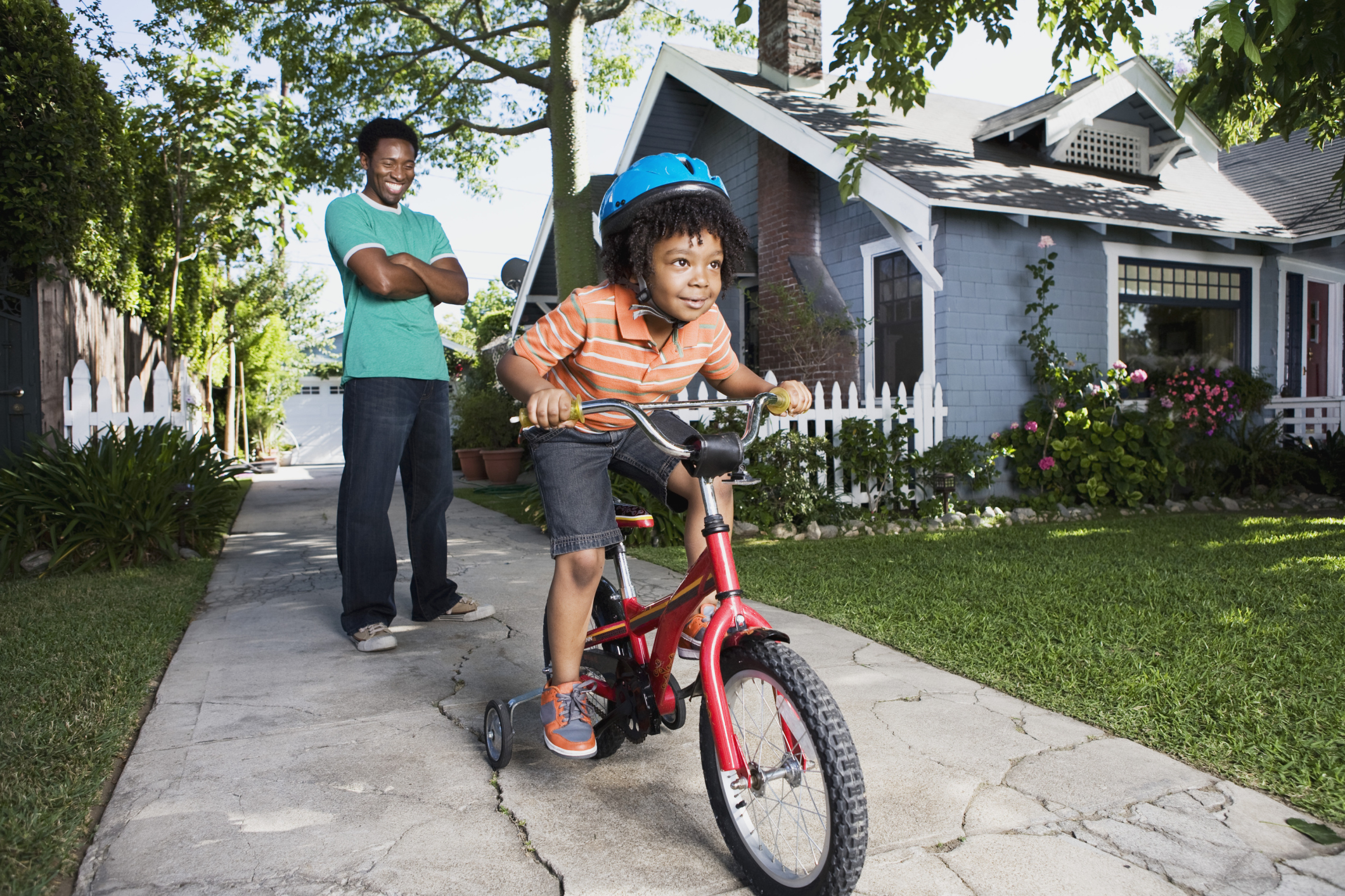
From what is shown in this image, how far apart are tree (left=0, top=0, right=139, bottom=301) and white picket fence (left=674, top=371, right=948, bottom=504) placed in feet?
15.8

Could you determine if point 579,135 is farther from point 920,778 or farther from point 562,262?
point 920,778

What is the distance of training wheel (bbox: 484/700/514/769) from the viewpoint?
7.46 ft

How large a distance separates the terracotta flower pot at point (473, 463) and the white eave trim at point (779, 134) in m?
4.62

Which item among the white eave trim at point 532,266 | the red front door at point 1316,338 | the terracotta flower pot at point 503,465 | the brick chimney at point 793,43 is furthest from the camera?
the white eave trim at point 532,266

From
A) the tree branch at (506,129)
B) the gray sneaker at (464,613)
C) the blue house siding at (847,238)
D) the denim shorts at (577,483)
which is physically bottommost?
the gray sneaker at (464,613)

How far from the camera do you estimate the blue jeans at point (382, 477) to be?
346 centimetres

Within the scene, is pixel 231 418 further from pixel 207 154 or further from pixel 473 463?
pixel 207 154

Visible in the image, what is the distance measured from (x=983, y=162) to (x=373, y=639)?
7733 millimetres

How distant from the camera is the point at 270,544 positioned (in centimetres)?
638

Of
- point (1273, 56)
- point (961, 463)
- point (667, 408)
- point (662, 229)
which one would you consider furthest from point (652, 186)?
point (961, 463)

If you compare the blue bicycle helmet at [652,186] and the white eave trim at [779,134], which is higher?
the white eave trim at [779,134]

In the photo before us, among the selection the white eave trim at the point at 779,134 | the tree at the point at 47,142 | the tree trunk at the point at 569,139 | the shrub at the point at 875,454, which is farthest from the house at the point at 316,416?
the shrub at the point at 875,454

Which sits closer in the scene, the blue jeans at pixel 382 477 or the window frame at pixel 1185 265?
the blue jeans at pixel 382 477

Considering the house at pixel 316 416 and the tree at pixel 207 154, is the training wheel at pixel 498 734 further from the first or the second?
the house at pixel 316 416
